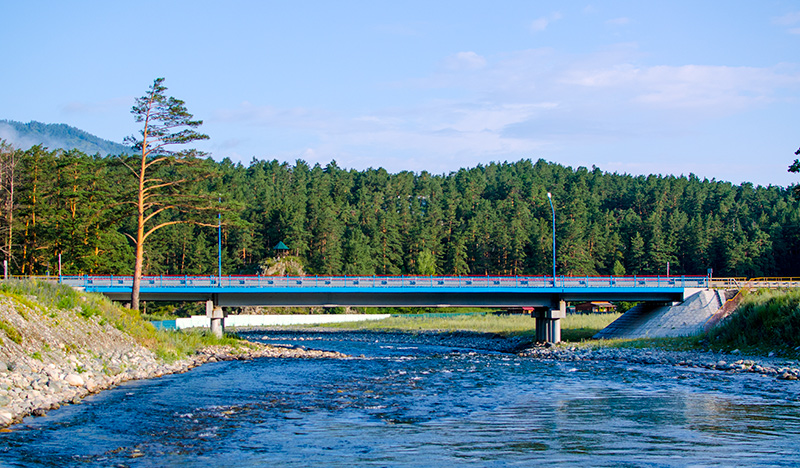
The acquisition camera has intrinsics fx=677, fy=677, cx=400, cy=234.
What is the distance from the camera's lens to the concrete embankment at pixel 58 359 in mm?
20547

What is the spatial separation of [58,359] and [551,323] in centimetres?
3661

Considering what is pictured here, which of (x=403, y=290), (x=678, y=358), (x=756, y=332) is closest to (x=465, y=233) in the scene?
(x=403, y=290)

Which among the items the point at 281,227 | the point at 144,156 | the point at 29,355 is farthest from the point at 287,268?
the point at 29,355

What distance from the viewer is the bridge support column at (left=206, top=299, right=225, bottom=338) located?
52.7 metres

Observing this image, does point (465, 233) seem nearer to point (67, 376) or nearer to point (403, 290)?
point (403, 290)

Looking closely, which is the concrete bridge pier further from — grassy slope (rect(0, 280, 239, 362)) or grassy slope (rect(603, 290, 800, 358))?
grassy slope (rect(0, 280, 239, 362))

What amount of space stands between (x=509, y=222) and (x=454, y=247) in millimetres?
14838

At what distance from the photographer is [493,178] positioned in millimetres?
190375

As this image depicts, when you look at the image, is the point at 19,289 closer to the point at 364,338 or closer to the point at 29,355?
the point at 29,355

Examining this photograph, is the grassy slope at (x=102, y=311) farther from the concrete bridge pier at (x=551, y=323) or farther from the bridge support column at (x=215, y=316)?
the concrete bridge pier at (x=551, y=323)

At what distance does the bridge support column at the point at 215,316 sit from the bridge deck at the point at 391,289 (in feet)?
1.45

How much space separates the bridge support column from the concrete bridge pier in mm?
25113

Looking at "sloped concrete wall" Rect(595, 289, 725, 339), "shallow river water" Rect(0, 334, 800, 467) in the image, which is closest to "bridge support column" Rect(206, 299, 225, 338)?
"shallow river water" Rect(0, 334, 800, 467)

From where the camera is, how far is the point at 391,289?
51.5 meters
